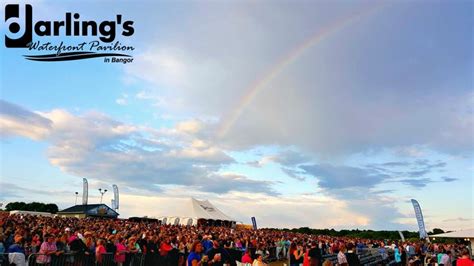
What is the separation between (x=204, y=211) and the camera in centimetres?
4697

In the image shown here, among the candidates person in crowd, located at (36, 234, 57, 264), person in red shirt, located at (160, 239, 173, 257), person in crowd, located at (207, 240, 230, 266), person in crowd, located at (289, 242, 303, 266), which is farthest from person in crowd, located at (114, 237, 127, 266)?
person in crowd, located at (289, 242, 303, 266)

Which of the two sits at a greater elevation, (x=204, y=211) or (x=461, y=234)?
(x=204, y=211)

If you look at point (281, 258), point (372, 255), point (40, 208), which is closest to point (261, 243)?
point (281, 258)

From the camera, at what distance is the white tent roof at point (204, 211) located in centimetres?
4546

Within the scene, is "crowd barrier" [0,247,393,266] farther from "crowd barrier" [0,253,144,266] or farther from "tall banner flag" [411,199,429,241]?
"tall banner flag" [411,199,429,241]

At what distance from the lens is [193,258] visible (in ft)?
31.2

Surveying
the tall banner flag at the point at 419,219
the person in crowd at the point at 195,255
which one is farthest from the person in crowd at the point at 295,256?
the tall banner flag at the point at 419,219

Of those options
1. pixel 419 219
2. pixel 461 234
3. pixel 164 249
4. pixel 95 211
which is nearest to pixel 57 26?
pixel 164 249

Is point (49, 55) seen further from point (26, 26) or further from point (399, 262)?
point (399, 262)

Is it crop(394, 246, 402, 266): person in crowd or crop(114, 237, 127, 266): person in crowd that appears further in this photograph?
crop(394, 246, 402, 266): person in crowd

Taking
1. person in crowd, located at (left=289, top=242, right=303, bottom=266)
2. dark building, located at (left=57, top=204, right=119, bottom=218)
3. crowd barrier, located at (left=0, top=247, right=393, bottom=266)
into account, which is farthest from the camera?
dark building, located at (left=57, top=204, right=119, bottom=218)

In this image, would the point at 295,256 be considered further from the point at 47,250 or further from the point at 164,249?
the point at 47,250

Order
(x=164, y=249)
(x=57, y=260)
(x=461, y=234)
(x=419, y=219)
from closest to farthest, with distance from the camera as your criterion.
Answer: (x=57, y=260) → (x=164, y=249) → (x=461, y=234) → (x=419, y=219)

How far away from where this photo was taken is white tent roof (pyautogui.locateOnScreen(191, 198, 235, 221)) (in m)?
45.5
